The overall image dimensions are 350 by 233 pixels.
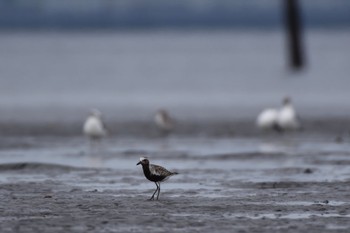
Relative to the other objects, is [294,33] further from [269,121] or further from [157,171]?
[157,171]

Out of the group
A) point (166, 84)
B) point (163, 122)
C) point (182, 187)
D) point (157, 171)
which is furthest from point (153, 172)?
point (166, 84)

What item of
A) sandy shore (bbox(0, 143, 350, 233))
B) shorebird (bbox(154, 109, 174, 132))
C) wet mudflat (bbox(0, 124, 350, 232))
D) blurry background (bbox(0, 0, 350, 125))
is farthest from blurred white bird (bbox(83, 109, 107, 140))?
blurry background (bbox(0, 0, 350, 125))

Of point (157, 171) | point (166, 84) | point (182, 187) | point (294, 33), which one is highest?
point (294, 33)

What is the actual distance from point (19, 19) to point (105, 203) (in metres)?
116

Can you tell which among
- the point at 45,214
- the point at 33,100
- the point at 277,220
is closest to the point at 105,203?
the point at 45,214

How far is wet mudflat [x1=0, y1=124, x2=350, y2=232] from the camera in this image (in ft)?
37.2

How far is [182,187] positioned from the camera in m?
14.5

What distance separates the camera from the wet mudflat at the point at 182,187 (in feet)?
37.2

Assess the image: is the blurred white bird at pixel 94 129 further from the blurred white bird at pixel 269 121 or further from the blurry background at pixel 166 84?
the blurry background at pixel 166 84

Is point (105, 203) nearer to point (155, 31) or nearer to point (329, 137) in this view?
point (329, 137)

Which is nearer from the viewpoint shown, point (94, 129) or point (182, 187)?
point (182, 187)

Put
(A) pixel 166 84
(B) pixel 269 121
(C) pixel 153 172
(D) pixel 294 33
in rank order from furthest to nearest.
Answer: (D) pixel 294 33, (A) pixel 166 84, (B) pixel 269 121, (C) pixel 153 172

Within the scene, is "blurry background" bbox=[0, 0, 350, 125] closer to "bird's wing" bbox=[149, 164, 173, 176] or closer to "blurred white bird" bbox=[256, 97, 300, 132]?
"blurred white bird" bbox=[256, 97, 300, 132]

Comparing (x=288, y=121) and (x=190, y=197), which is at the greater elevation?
(x=288, y=121)
